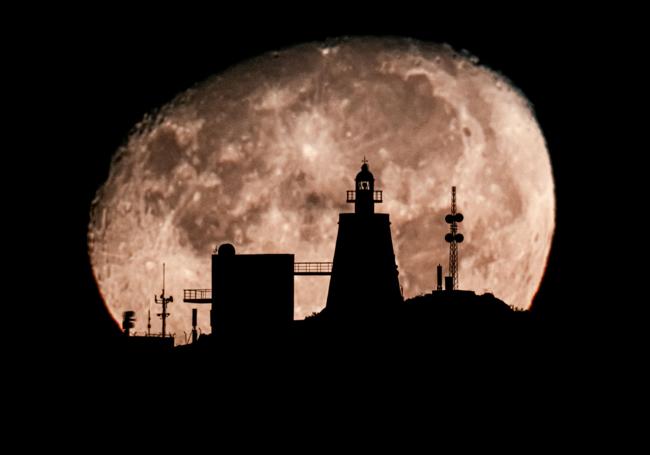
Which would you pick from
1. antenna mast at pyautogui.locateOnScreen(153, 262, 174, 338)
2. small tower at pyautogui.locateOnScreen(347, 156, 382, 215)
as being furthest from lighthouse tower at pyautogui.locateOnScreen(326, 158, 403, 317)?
antenna mast at pyautogui.locateOnScreen(153, 262, 174, 338)

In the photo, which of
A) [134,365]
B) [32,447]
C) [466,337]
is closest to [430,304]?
[466,337]

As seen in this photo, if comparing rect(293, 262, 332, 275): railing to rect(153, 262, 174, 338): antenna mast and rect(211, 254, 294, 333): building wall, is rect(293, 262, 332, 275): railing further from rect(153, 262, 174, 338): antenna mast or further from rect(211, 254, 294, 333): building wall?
rect(153, 262, 174, 338): antenna mast

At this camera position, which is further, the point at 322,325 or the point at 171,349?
the point at 171,349

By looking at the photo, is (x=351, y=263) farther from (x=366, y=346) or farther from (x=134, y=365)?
(x=134, y=365)

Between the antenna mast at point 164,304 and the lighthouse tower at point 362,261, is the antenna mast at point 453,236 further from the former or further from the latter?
the antenna mast at point 164,304

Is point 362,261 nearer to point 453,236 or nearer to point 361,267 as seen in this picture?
point 361,267
